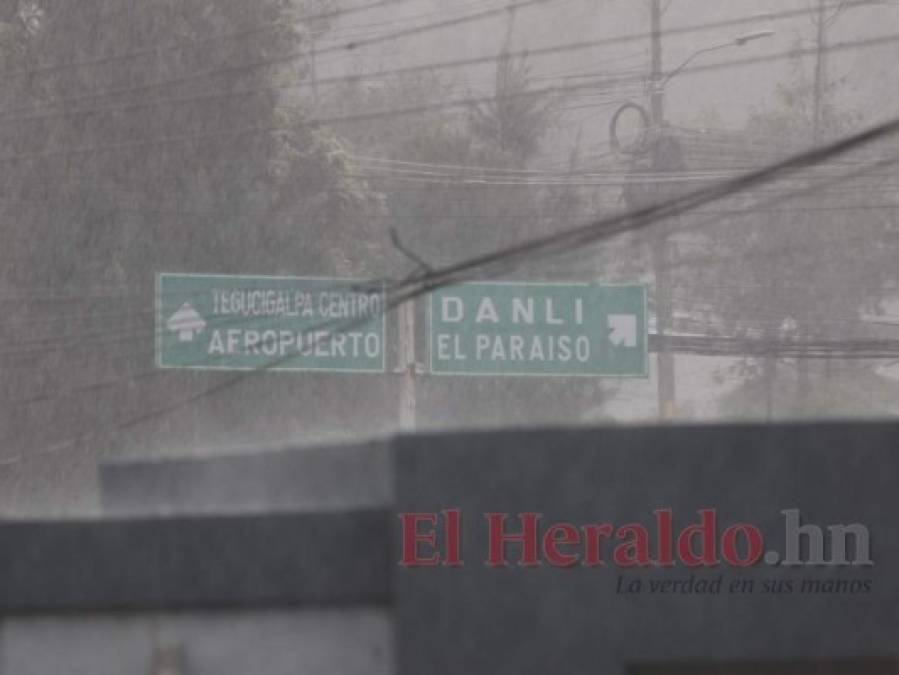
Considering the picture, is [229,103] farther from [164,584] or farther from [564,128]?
[164,584]

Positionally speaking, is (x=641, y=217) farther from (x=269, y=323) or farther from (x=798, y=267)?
(x=798, y=267)

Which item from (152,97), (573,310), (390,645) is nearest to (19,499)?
(152,97)

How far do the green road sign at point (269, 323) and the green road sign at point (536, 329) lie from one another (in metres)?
0.60

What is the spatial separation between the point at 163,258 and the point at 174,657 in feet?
19.8

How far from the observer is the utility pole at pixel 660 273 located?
1161 centimetres

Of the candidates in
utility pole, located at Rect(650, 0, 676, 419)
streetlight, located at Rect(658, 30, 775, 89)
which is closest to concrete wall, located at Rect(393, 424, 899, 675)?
streetlight, located at Rect(658, 30, 775, 89)

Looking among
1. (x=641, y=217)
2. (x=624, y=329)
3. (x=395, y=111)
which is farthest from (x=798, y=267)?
(x=641, y=217)

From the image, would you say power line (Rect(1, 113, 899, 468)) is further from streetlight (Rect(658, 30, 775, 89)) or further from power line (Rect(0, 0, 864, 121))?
power line (Rect(0, 0, 864, 121))

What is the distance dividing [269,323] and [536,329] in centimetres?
223

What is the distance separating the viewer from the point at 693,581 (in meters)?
6.26

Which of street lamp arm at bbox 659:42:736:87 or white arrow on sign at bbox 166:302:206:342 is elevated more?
street lamp arm at bbox 659:42:736:87

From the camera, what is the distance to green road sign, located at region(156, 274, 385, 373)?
→ 1056cm

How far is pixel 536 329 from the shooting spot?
10469 mm

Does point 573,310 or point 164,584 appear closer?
point 164,584
